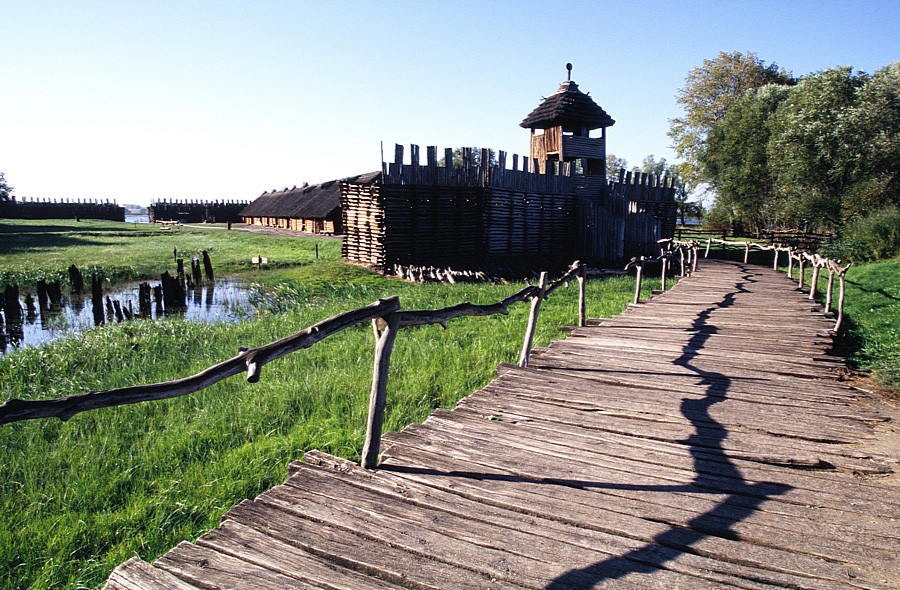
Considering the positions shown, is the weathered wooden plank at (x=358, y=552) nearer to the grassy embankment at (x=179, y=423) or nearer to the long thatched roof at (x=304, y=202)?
the grassy embankment at (x=179, y=423)

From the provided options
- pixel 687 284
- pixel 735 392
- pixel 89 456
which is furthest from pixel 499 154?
pixel 89 456

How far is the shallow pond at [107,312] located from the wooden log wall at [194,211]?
161ft

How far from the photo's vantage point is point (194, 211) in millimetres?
67688

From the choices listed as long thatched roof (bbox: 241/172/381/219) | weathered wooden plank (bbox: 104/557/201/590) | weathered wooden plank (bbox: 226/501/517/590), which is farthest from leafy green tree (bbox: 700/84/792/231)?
weathered wooden plank (bbox: 104/557/201/590)

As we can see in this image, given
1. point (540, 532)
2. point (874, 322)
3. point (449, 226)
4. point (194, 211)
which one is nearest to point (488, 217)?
point (449, 226)

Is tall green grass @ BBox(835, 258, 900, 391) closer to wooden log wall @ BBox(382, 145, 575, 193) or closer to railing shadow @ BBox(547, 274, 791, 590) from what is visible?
railing shadow @ BBox(547, 274, 791, 590)

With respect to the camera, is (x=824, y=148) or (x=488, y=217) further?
(x=824, y=148)

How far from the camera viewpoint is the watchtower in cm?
2755

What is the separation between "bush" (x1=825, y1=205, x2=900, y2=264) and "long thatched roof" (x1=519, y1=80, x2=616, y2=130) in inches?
448

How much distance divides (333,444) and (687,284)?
41.9 feet

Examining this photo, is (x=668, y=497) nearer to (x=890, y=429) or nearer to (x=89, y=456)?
(x=890, y=429)

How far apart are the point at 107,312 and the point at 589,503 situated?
51.2 ft

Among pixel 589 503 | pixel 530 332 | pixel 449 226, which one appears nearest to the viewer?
pixel 589 503

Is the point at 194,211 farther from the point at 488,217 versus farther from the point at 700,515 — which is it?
the point at 700,515
